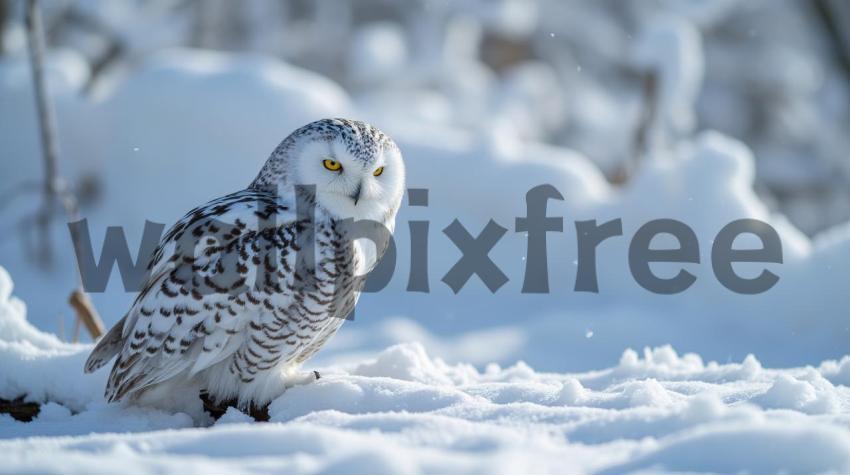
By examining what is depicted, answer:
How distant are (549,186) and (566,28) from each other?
11492 mm

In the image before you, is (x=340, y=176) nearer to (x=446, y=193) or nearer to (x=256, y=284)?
(x=256, y=284)

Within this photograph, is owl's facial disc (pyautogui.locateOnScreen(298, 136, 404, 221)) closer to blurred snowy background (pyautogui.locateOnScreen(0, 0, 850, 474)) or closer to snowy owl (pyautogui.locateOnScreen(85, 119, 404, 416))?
snowy owl (pyautogui.locateOnScreen(85, 119, 404, 416))

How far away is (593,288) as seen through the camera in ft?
16.4

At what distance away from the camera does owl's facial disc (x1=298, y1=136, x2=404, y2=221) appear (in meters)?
2.64

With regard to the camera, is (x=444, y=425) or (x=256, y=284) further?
(x=256, y=284)

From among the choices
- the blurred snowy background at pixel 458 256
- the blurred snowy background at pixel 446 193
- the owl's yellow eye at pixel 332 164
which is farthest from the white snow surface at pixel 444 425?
the blurred snowy background at pixel 446 193

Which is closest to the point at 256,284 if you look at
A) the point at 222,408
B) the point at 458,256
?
the point at 222,408

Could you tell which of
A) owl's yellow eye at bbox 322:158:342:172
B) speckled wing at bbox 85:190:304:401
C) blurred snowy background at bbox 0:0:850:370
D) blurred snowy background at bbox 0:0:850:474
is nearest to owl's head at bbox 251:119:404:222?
owl's yellow eye at bbox 322:158:342:172

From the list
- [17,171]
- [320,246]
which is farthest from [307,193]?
[17,171]

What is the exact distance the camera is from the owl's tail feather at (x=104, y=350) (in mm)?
2561

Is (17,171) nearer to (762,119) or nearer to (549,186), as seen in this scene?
(549,186)

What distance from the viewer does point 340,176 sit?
105 inches

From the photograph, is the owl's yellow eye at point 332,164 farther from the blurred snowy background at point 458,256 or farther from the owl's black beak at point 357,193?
the blurred snowy background at point 458,256

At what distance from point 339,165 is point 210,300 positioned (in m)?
0.58
